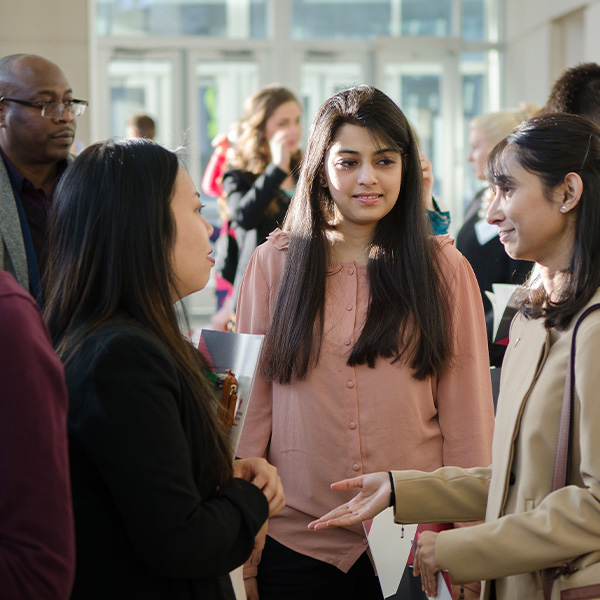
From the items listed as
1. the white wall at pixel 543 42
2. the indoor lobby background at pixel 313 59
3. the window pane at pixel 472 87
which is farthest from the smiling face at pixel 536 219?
the window pane at pixel 472 87

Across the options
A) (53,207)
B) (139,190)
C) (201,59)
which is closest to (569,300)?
(139,190)

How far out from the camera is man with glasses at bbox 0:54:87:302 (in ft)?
8.02

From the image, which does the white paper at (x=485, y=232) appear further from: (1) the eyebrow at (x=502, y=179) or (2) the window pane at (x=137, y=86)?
(2) the window pane at (x=137, y=86)

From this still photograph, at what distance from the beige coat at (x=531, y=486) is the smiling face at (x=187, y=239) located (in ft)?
1.90

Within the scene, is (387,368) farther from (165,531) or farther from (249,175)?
(249,175)

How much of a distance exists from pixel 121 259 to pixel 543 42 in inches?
326

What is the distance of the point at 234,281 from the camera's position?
417cm

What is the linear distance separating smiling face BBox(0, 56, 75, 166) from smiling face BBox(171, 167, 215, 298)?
49.5 inches

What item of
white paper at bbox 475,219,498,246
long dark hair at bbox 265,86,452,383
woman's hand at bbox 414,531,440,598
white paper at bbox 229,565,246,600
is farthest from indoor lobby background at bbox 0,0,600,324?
woman's hand at bbox 414,531,440,598

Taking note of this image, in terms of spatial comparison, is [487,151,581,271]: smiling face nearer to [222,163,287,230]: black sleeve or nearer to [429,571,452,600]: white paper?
[429,571,452,600]: white paper

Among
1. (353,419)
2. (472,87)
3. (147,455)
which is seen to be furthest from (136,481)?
(472,87)

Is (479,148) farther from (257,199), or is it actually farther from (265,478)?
(265,478)

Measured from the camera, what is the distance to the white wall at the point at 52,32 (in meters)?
6.98

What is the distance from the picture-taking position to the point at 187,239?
135cm
